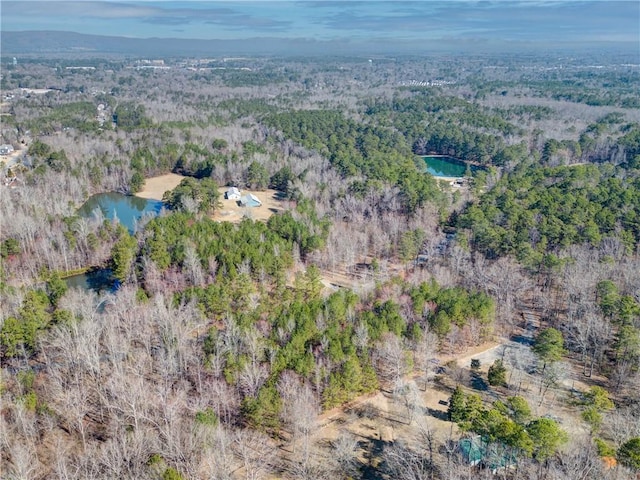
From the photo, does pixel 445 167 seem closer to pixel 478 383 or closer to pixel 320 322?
pixel 478 383

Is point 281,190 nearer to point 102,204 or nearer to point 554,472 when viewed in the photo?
point 102,204

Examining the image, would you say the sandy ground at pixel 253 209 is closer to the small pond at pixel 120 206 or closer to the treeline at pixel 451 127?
the small pond at pixel 120 206

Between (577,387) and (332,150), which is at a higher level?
(332,150)

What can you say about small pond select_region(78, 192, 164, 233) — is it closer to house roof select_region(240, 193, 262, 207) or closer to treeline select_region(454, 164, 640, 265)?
house roof select_region(240, 193, 262, 207)

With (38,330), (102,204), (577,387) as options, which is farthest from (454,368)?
(102,204)

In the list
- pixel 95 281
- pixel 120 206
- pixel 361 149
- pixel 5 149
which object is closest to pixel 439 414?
pixel 95 281

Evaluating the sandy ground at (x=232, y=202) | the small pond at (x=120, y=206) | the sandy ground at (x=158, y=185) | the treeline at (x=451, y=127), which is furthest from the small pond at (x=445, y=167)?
the small pond at (x=120, y=206)
